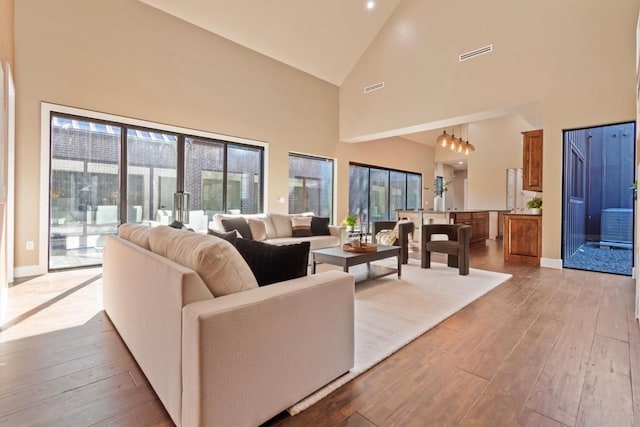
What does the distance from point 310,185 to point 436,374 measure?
6.37 m

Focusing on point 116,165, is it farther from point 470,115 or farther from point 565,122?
point 565,122

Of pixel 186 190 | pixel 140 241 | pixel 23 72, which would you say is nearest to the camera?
pixel 140 241

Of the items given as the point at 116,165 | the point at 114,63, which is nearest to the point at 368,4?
the point at 114,63

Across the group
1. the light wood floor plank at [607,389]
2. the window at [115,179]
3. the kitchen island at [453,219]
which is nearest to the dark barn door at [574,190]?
the kitchen island at [453,219]

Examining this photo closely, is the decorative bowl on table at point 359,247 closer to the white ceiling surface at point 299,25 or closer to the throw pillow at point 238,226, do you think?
the throw pillow at point 238,226

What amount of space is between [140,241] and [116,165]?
350 cm

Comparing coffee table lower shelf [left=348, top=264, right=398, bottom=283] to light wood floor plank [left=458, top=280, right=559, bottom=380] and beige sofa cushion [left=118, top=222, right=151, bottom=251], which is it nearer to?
light wood floor plank [left=458, top=280, right=559, bottom=380]

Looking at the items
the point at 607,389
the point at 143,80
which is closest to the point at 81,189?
the point at 143,80

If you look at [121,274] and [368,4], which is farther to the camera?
[368,4]

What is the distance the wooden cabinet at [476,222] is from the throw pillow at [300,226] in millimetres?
3788

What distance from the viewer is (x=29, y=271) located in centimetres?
414

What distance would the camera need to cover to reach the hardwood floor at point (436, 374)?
1.46m

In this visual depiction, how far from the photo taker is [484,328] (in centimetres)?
251

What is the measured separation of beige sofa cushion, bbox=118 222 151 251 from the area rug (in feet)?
4.81
